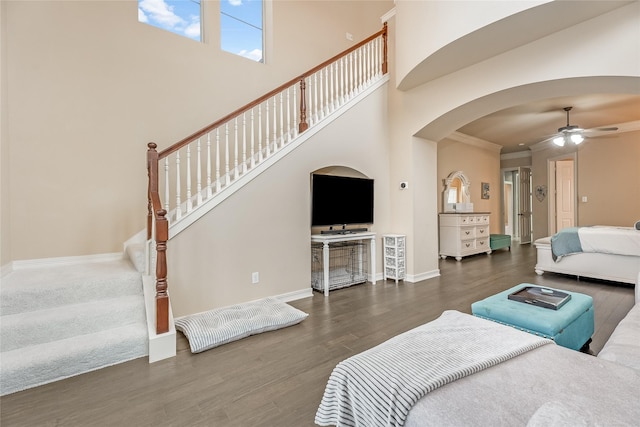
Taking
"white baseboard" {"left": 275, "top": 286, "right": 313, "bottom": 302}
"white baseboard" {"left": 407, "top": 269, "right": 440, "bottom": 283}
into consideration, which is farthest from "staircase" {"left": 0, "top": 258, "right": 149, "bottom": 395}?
"white baseboard" {"left": 407, "top": 269, "right": 440, "bottom": 283}

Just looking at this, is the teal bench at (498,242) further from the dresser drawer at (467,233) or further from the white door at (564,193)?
the white door at (564,193)

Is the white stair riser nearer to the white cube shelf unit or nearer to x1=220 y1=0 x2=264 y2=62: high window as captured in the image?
the white cube shelf unit

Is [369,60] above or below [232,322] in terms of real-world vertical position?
above

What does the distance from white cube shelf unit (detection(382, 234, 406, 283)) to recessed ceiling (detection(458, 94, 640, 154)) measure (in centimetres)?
337

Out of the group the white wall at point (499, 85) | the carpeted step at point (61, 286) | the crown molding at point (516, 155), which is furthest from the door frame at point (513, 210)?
the carpeted step at point (61, 286)

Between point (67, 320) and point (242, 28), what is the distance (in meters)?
4.45

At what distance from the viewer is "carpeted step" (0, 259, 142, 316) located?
2.25m

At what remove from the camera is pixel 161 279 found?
2283 millimetres

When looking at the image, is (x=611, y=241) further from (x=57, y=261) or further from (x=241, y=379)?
(x=57, y=261)

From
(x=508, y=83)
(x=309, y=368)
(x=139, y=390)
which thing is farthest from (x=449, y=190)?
(x=139, y=390)

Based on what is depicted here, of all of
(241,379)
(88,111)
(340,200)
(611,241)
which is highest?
(88,111)

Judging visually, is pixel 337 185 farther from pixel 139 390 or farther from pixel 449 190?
pixel 449 190

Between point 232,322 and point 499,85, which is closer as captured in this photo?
point 232,322

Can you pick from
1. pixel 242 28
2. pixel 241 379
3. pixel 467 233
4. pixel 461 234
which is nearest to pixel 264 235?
pixel 241 379
